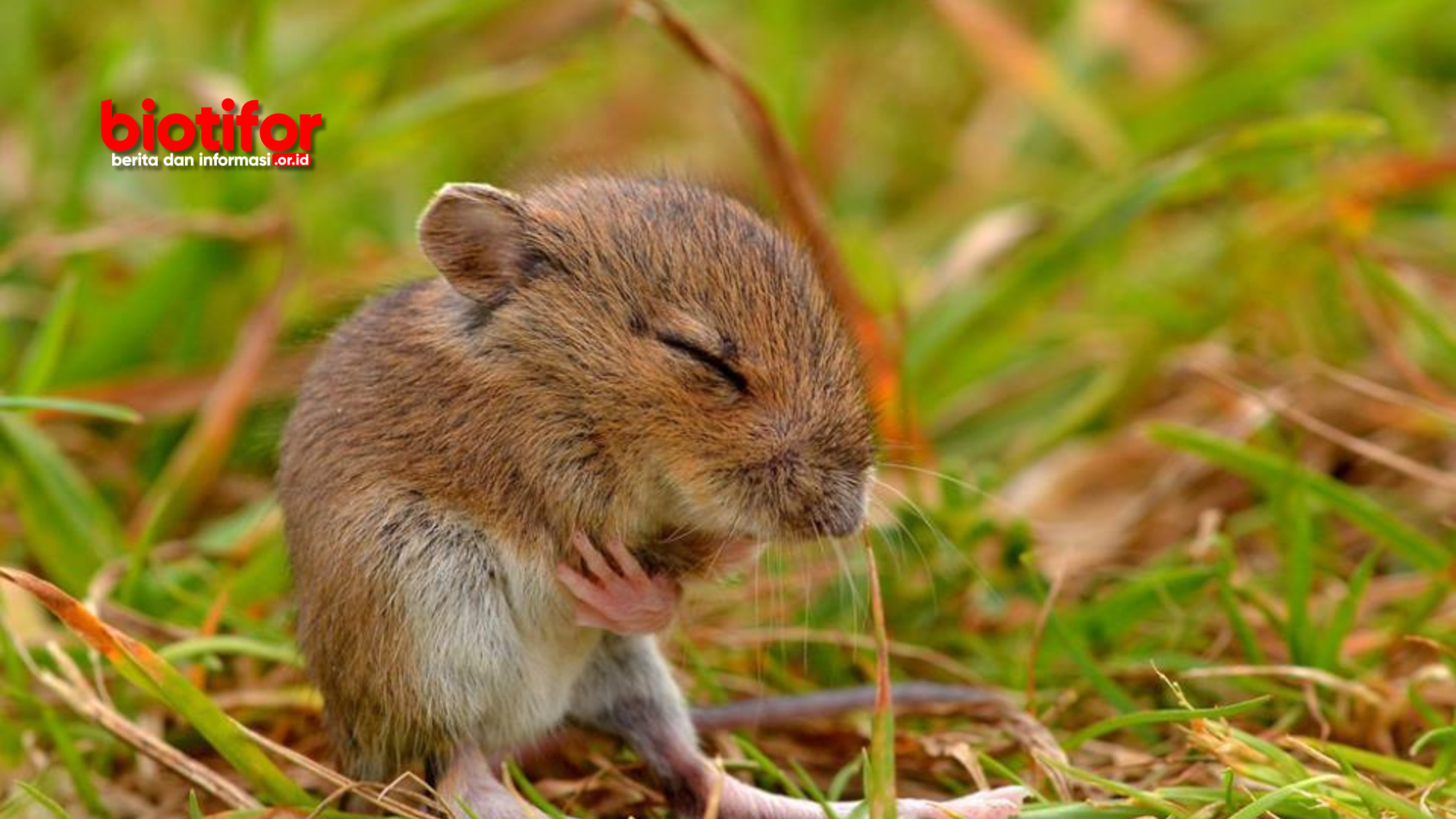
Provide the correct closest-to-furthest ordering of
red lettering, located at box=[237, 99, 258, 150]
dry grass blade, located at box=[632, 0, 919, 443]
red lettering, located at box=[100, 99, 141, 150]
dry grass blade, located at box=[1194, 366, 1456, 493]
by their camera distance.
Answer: dry grass blade, located at box=[1194, 366, 1456, 493] → dry grass blade, located at box=[632, 0, 919, 443] → red lettering, located at box=[237, 99, 258, 150] → red lettering, located at box=[100, 99, 141, 150]

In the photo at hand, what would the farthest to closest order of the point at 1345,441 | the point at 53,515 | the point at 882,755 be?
1. the point at 53,515
2. the point at 1345,441
3. the point at 882,755

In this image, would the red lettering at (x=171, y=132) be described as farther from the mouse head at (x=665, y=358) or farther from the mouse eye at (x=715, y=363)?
the mouse eye at (x=715, y=363)

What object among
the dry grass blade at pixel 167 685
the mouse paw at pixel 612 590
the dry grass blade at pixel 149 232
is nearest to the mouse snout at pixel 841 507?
the mouse paw at pixel 612 590

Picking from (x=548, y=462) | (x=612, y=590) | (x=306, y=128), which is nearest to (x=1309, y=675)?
(x=612, y=590)

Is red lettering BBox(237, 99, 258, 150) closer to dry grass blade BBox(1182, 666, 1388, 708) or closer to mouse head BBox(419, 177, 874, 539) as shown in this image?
mouse head BBox(419, 177, 874, 539)

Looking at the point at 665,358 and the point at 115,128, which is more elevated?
the point at 115,128

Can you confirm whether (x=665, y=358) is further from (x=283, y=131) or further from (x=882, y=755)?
(x=283, y=131)

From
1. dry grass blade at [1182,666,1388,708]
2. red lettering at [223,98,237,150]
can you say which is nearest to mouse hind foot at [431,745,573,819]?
dry grass blade at [1182,666,1388,708]
